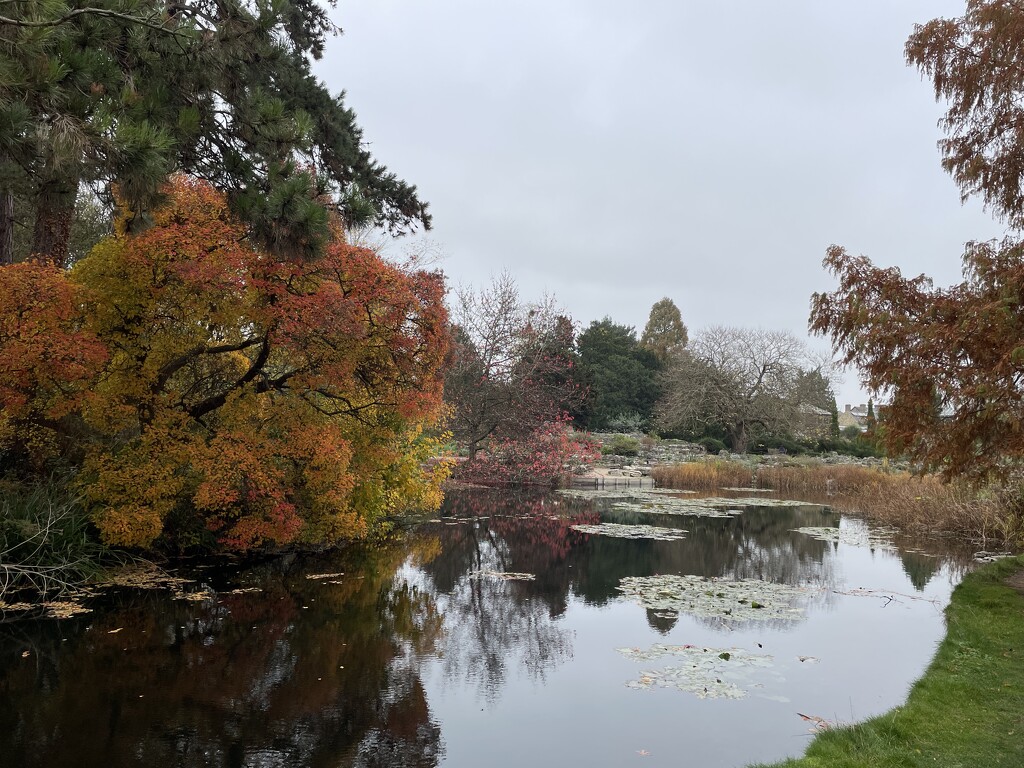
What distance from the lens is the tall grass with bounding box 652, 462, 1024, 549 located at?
14.4 metres

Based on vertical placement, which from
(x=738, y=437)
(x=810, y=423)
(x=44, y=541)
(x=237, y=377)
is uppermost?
(x=810, y=423)

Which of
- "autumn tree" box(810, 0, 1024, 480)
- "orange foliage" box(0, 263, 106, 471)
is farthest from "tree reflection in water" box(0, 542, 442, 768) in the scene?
"autumn tree" box(810, 0, 1024, 480)

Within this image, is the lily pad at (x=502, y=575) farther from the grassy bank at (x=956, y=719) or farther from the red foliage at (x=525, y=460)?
the red foliage at (x=525, y=460)

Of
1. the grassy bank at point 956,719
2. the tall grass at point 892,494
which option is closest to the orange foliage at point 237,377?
the grassy bank at point 956,719

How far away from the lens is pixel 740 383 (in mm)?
37469

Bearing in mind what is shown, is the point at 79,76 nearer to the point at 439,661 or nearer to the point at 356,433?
the point at 439,661

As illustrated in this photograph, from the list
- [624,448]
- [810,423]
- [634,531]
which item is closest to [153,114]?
[634,531]

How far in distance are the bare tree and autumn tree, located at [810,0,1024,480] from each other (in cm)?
2973

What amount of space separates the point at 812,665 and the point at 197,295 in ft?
27.6

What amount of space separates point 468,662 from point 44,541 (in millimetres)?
5126

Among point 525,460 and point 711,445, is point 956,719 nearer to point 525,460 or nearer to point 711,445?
point 525,460

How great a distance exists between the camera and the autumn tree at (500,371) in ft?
81.0

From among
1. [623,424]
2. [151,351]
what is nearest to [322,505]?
[151,351]

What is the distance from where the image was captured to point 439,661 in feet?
22.3
